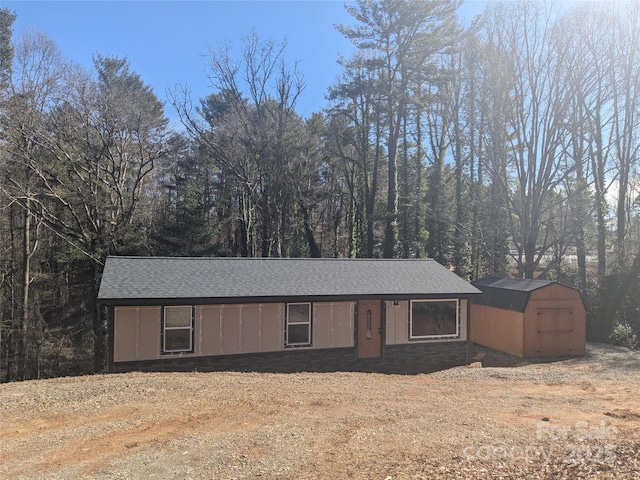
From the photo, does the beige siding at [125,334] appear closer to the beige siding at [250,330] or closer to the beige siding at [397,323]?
the beige siding at [250,330]

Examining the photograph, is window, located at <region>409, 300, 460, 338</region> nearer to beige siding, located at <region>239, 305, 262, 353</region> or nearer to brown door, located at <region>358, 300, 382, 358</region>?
brown door, located at <region>358, 300, 382, 358</region>

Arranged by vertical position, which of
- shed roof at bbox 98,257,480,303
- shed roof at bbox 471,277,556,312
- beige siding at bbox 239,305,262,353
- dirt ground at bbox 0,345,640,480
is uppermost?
shed roof at bbox 98,257,480,303

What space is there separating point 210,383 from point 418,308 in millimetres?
6740

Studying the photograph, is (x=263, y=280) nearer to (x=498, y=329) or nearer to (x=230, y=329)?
(x=230, y=329)

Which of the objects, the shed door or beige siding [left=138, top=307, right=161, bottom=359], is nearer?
beige siding [left=138, top=307, right=161, bottom=359]

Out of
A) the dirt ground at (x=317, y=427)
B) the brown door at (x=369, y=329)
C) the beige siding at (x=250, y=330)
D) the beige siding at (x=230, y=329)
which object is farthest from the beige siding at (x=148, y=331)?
the brown door at (x=369, y=329)

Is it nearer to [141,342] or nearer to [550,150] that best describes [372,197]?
[550,150]

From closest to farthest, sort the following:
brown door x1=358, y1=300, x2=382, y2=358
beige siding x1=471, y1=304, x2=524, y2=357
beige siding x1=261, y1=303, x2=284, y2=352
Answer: beige siding x1=261, y1=303, x2=284, y2=352, brown door x1=358, y1=300, x2=382, y2=358, beige siding x1=471, y1=304, x2=524, y2=357

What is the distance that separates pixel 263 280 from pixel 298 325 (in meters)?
1.71

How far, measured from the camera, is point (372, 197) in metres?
28.4

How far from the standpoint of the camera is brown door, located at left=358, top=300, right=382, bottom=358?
1266cm

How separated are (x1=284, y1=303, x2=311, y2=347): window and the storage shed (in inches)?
277

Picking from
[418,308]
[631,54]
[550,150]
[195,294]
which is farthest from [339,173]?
[195,294]

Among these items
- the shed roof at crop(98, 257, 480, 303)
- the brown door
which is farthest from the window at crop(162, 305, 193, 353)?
the brown door
